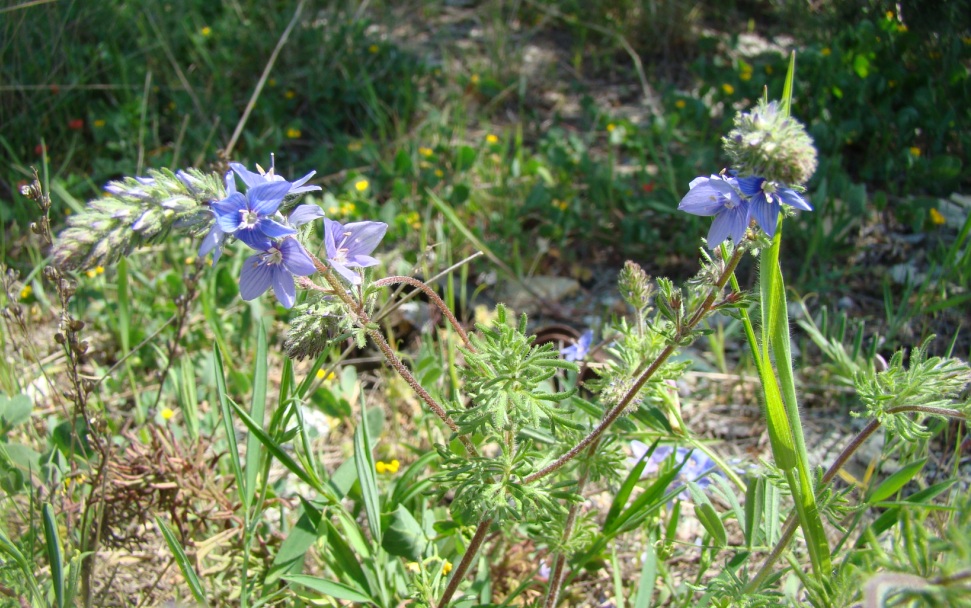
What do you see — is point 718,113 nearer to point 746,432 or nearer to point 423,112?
point 423,112

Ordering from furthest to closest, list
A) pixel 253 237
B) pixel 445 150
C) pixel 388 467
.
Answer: pixel 445 150 < pixel 388 467 < pixel 253 237

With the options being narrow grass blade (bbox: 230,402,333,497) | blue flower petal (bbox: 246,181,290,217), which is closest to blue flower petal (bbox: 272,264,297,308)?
blue flower petal (bbox: 246,181,290,217)

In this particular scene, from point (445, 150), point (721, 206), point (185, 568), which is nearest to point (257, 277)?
point (185, 568)

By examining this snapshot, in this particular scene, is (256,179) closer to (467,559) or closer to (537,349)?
(537,349)

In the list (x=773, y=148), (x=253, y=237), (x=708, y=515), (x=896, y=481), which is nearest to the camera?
(x=773, y=148)

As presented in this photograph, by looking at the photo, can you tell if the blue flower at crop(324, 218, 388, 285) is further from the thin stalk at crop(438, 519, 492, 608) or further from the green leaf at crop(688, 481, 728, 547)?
the green leaf at crop(688, 481, 728, 547)

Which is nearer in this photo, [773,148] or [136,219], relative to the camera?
[773,148]

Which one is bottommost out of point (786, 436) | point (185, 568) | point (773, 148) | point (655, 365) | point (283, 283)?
point (185, 568)
